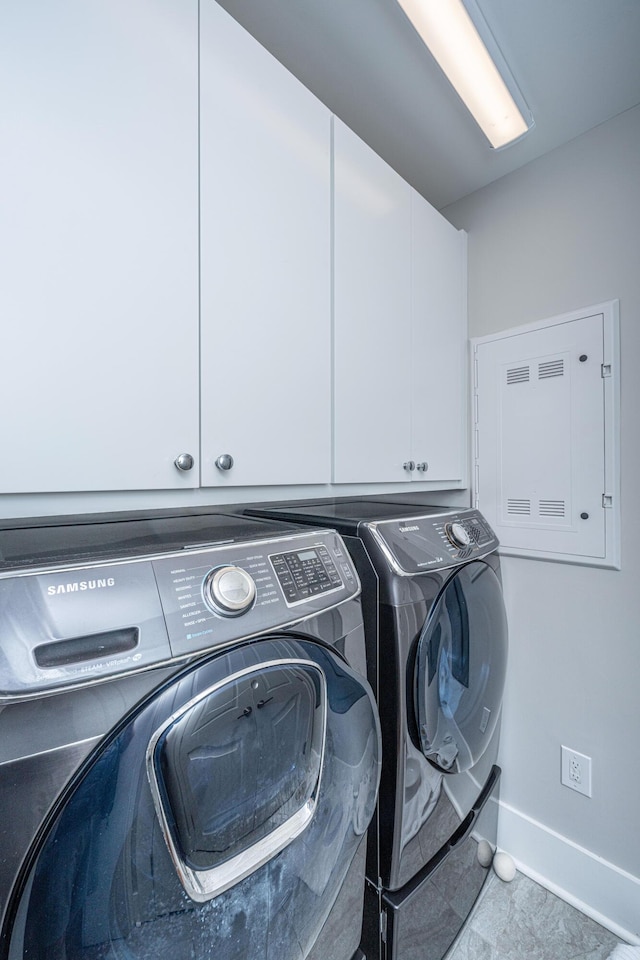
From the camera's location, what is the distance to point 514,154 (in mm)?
1767

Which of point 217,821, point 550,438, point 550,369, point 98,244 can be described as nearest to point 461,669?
point 217,821

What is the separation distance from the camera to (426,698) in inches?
42.1

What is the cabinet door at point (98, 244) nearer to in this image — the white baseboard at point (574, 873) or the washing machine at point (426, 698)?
the washing machine at point (426, 698)

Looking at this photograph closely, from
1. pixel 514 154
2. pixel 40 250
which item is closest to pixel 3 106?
pixel 40 250

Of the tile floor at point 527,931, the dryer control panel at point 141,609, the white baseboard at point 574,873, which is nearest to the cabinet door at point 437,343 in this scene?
the dryer control panel at point 141,609

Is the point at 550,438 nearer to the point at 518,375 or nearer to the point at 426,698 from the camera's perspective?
the point at 518,375

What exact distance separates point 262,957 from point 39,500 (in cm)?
91

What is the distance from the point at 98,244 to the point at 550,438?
1.69 m

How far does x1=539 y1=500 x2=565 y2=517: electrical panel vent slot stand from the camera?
5.74 feet

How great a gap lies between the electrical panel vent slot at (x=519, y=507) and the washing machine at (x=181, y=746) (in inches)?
48.4

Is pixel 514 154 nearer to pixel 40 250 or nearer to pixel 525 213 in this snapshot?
pixel 525 213

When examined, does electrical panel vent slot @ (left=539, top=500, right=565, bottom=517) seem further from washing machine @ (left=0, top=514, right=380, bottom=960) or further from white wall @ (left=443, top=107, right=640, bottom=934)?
washing machine @ (left=0, top=514, right=380, bottom=960)

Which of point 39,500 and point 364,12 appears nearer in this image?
point 39,500

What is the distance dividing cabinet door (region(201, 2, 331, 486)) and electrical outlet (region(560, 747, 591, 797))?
4.91 ft
